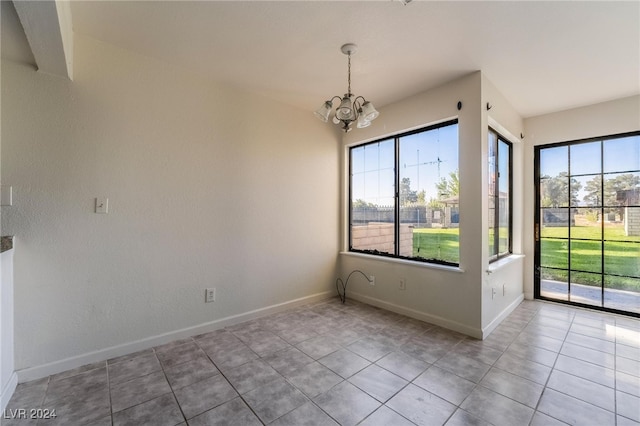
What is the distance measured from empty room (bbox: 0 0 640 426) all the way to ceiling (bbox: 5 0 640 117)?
0.02 metres

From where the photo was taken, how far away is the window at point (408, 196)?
3.10 meters

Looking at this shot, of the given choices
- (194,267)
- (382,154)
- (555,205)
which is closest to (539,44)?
(382,154)

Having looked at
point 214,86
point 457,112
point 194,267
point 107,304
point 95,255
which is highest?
point 214,86

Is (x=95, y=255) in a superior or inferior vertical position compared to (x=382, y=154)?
inferior

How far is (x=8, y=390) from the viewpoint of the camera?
5.76 feet

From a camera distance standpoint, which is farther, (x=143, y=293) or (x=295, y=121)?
(x=295, y=121)

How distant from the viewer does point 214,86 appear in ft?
9.41

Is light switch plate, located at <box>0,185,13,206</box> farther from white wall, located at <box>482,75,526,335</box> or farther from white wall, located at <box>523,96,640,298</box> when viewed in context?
white wall, located at <box>523,96,640,298</box>

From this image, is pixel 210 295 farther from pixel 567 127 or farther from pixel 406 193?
pixel 567 127

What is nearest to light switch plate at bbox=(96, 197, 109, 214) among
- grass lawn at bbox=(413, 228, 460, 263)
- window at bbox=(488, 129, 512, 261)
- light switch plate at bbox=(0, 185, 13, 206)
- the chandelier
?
light switch plate at bbox=(0, 185, 13, 206)

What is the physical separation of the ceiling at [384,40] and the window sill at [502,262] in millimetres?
1977

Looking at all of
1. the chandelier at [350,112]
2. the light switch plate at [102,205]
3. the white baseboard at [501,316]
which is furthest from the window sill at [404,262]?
the light switch plate at [102,205]

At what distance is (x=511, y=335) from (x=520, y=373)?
780mm

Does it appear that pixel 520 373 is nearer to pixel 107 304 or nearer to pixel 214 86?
pixel 107 304
